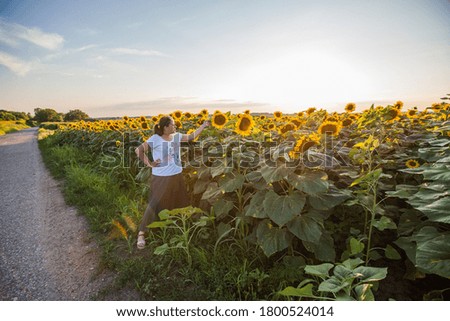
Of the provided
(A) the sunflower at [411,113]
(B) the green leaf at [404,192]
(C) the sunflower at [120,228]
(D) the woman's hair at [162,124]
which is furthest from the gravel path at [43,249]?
(A) the sunflower at [411,113]

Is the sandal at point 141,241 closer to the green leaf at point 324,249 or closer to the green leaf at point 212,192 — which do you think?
the green leaf at point 212,192

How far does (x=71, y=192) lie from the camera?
5.66 m

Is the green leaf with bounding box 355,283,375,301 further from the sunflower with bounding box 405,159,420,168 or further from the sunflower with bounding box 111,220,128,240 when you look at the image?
the sunflower with bounding box 111,220,128,240

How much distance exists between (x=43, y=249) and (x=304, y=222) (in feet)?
10.6

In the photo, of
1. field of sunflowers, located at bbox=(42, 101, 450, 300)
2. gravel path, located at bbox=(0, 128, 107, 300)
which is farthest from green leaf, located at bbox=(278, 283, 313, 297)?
gravel path, located at bbox=(0, 128, 107, 300)

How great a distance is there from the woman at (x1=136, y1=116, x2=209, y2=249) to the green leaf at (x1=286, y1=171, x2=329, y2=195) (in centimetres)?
175

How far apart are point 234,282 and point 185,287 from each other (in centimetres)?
52

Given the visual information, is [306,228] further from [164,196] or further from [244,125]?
[164,196]

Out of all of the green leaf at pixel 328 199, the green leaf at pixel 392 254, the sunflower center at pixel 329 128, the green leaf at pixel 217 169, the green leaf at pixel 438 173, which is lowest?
the green leaf at pixel 392 254

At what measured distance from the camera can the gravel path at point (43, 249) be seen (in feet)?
9.38

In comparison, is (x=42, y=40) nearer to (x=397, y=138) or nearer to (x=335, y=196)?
(x=335, y=196)

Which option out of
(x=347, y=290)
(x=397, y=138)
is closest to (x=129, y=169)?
(x=397, y=138)

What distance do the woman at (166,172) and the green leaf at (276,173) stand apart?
5.06 feet

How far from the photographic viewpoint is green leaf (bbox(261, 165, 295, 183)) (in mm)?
2434
